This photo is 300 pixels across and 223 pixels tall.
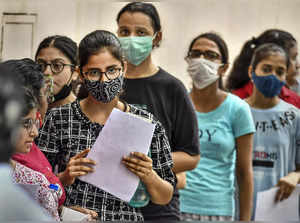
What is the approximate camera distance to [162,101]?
60.7 inches

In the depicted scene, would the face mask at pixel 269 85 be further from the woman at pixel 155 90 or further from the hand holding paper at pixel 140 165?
the hand holding paper at pixel 140 165

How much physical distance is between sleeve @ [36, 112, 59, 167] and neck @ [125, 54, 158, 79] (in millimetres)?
332

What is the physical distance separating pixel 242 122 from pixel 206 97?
0.19 meters

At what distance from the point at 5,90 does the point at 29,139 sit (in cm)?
68

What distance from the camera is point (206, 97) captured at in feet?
6.85

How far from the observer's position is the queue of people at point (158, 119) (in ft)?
3.82

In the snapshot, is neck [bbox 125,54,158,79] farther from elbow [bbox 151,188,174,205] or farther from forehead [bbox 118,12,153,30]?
elbow [bbox 151,188,174,205]

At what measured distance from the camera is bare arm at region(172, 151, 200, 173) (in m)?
1.55

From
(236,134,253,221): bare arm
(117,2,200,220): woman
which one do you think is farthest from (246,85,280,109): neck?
(117,2,200,220): woman

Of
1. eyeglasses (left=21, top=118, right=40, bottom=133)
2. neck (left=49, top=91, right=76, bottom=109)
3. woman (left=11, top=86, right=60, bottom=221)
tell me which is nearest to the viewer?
eyeglasses (left=21, top=118, right=40, bottom=133)

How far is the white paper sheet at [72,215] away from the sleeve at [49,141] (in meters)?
0.17

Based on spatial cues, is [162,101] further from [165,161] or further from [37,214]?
[37,214]

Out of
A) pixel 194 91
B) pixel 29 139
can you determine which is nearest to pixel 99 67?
pixel 29 139

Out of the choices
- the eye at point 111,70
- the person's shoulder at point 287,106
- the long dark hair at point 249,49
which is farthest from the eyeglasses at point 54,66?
the person's shoulder at point 287,106
